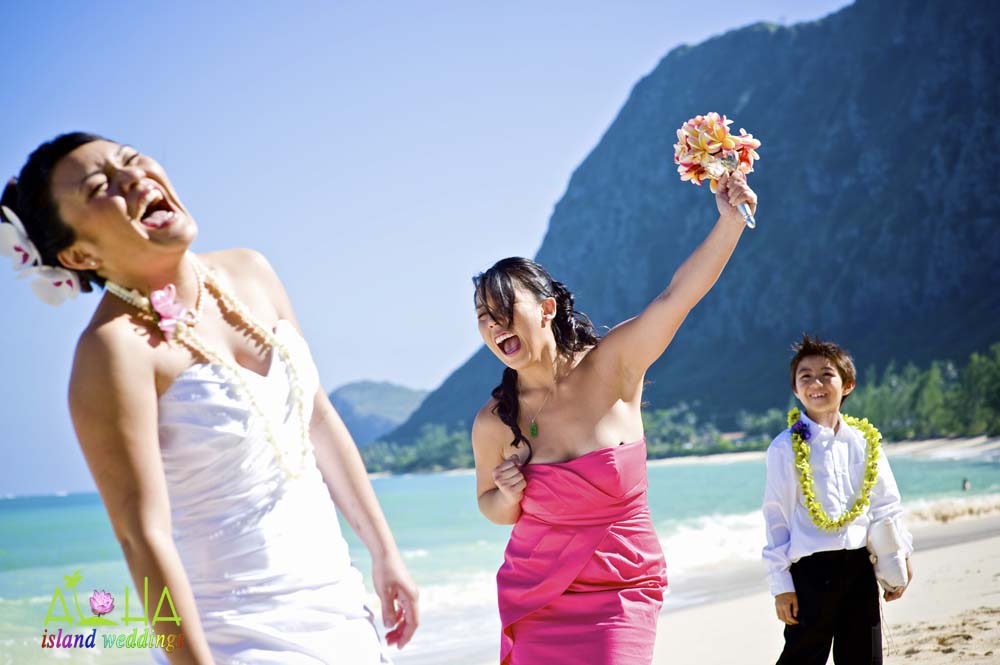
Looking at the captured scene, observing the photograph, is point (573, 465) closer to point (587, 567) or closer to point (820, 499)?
point (587, 567)

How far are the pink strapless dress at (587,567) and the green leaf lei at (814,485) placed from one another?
1331 mm

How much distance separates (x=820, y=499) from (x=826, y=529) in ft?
0.44

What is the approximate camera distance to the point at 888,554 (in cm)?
455

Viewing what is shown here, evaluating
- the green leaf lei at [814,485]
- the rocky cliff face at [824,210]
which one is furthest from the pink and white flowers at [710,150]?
the rocky cliff face at [824,210]

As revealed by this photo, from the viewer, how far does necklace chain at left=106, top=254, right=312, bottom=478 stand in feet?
6.78

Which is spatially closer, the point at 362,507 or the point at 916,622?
the point at 362,507

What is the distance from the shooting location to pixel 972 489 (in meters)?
28.6

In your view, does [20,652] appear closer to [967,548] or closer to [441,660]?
[441,660]

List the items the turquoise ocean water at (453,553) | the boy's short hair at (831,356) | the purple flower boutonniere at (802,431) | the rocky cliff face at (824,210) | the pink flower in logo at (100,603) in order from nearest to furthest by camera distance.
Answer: the pink flower in logo at (100,603)
the purple flower boutonniere at (802,431)
the boy's short hair at (831,356)
the turquoise ocean water at (453,553)
the rocky cliff face at (824,210)

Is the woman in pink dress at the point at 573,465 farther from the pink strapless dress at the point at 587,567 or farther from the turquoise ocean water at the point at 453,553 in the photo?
the turquoise ocean water at the point at 453,553

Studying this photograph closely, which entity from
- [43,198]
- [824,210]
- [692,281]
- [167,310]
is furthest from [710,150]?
[824,210]

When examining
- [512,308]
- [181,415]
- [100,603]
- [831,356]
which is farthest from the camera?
[831,356]

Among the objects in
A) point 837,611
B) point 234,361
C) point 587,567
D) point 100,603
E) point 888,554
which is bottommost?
point 837,611

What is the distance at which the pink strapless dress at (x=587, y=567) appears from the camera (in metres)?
3.35
